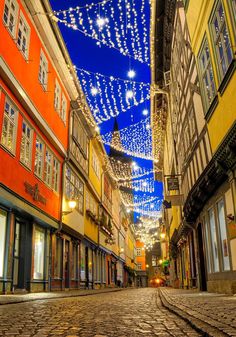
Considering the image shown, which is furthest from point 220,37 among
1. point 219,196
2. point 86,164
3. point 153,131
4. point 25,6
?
point 153,131

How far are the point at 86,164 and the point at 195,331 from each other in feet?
72.9

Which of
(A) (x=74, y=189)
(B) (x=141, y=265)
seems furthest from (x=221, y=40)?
(B) (x=141, y=265)

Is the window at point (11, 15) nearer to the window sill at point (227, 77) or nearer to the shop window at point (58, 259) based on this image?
the window sill at point (227, 77)

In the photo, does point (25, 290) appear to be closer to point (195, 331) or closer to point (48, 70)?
point (48, 70)

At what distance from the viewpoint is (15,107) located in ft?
44.2

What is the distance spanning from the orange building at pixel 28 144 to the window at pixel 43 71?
43mm

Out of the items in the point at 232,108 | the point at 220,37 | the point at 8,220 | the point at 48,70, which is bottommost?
the point at 8,220

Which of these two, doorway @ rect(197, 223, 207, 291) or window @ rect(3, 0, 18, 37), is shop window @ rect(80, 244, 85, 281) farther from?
window @ rect(3, 0, 18, 37)

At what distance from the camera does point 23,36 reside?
48.0ft

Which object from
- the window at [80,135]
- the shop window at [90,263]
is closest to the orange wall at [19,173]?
the window at [80,135]

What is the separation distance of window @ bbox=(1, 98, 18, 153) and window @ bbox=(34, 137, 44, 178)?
249cm

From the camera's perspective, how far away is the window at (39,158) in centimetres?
1567

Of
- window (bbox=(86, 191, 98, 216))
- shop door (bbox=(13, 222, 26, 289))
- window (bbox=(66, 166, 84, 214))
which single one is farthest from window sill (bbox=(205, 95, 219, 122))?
window (bbox=(86, 191, 98, 216))

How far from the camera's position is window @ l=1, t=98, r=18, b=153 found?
1245 centimetres
